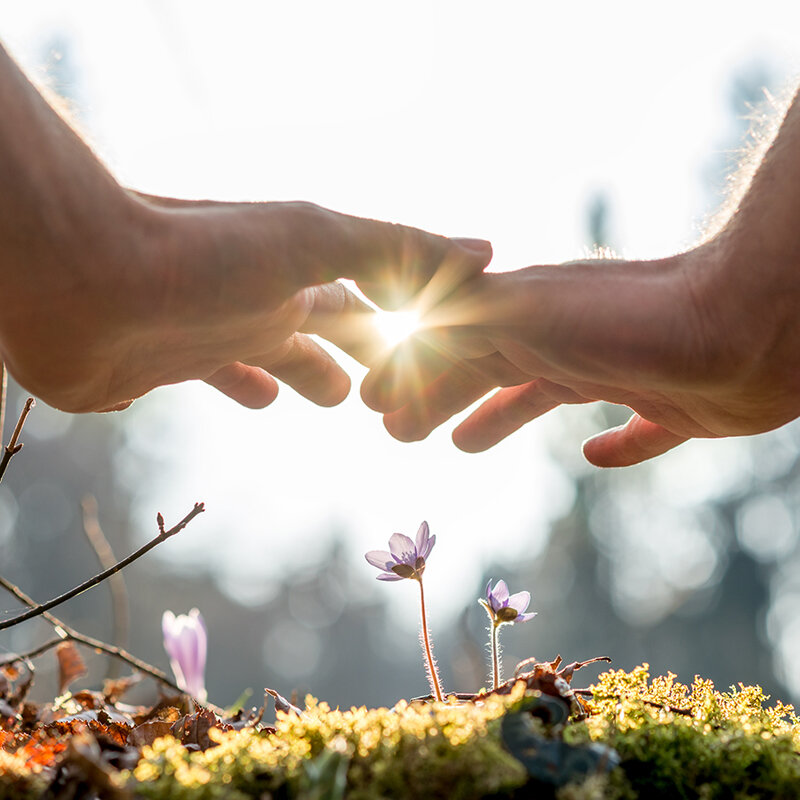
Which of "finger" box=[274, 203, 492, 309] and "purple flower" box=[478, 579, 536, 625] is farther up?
"finger" box=[274, 203, 492, 309]

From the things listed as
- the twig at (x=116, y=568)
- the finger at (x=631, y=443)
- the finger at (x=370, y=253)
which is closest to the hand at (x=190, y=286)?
the finger at (x=370, y=253)

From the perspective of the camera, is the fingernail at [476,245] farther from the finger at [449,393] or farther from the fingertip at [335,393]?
the fingertip at [335,393]

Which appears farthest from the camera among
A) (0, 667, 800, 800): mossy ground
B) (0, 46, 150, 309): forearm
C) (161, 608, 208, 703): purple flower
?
(161, 608, 208, 703): purple flower

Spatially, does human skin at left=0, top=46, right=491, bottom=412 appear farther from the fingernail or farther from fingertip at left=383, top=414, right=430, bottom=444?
fingertip at left=383, top=414, right=430, bottom=444

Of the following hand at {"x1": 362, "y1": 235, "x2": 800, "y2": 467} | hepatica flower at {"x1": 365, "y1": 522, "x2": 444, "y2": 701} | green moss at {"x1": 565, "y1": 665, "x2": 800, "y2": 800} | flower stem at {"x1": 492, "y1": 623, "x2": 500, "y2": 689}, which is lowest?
green moss at {"x1": 565, "y1": 665, "x2": 800, "y2": 800}

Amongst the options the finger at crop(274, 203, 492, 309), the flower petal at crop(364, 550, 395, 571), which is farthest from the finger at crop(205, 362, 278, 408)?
the flower petal at crop(364, 550, 395, 571)

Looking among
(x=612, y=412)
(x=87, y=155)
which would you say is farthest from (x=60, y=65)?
(x=612, y=412)

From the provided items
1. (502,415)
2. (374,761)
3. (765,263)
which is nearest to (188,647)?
(374,761)

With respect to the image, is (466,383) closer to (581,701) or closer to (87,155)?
(581,701)

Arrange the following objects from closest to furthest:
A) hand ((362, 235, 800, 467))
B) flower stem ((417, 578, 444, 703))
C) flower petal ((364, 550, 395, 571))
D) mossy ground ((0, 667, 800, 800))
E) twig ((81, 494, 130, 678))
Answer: mossy ground ((0, 667, 800, 800)) → flower stem ((417, 578, 444, 703)) → hand ((362, 235, 800, 467)) → flower petal ((364, 550, 395, 571)) → twig ((81, 494, 130, 678))
